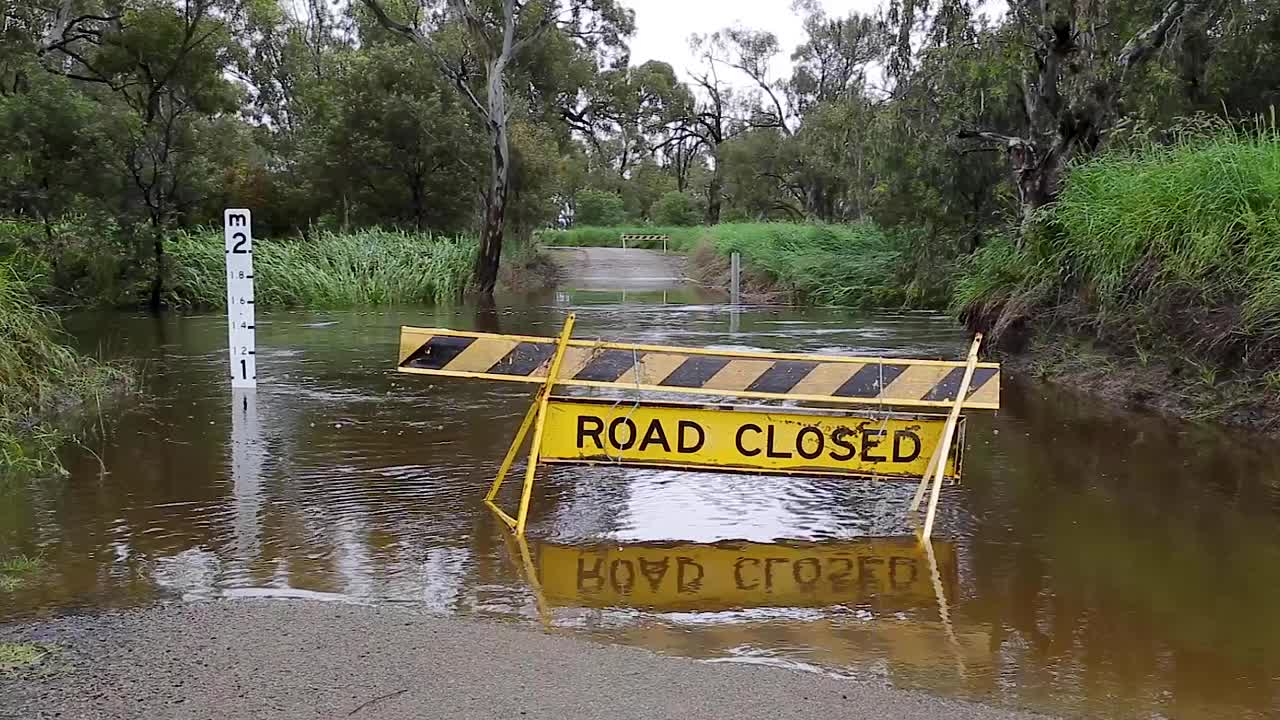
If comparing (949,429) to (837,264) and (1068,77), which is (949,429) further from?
(837,264)

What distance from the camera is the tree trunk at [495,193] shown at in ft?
84.0

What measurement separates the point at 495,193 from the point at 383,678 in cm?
2294

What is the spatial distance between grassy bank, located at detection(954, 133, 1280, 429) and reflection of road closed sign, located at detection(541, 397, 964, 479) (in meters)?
3.80

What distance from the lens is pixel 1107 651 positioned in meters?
4.10

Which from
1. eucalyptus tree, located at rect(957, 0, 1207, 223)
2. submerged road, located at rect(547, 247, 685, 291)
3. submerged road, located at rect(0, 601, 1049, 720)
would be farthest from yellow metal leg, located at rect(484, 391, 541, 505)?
submerged road, located at rect(547, 247, 685, 291)

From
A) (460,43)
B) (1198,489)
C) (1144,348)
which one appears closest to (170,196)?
(460,43)

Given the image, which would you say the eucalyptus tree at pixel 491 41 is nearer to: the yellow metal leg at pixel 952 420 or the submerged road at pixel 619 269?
the submerged road at pixel 619 269

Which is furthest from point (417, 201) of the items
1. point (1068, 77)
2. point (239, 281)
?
point (239, 281)

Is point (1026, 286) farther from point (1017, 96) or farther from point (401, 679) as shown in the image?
point (401, 679)

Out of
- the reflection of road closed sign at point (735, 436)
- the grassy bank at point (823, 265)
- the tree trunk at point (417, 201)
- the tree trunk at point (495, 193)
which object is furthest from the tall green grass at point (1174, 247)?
the tree trunk at point (417, 201)

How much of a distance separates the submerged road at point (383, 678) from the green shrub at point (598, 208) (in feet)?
200

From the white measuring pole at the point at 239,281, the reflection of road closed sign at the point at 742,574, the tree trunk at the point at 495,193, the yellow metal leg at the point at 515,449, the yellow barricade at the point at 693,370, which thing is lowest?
the reflection of road closed sign at the point at 742,574

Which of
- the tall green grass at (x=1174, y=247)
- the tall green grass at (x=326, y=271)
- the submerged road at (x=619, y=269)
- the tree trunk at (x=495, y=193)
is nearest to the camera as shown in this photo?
the tall green grass at (x=1174, y=247)

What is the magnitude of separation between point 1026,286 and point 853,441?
7.04m
